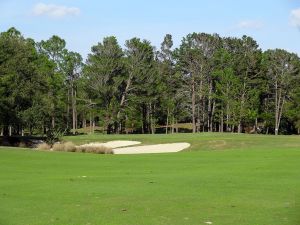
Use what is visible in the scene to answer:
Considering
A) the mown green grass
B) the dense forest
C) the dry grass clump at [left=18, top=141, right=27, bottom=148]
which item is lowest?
the dry grass clump at [left=18, top=141, right=27, bottom=148]

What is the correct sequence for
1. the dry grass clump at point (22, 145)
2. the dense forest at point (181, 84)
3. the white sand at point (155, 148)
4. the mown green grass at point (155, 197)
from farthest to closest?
the dense forest at point (181, 84)
the dry grass clump at point (22, 145)
the white sand at point (155, 148)
the mown green grass at point (155, 197)

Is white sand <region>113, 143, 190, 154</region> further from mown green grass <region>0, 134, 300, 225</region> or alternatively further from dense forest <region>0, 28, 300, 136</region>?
dense forest <region>0, 28, 300, 136</region>

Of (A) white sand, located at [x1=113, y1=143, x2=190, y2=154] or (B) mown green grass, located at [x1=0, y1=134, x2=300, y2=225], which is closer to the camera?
(B) mown green grass, located at [x1=0, y1=134, x2=300, y2=225]

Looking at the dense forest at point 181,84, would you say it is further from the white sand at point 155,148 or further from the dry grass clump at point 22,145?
the white sand at point 155,148

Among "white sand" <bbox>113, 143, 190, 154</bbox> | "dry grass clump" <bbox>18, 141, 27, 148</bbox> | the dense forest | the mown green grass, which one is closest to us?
the mown green grass

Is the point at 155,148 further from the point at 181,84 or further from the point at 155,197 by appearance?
the point at 181,84

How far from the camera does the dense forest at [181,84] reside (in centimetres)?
8244

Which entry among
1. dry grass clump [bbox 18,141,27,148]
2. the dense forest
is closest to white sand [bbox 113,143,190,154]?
dry grass clump [bbox 18,141,27,148]

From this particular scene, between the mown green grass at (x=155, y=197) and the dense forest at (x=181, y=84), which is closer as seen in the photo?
the mown green grass at (x=155, y=197)

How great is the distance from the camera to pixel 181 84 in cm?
9206

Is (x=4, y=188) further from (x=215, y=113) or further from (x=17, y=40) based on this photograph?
(x=215, y=113)

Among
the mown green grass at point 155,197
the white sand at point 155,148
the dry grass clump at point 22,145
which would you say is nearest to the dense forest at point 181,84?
the dry grass clump at point 22,145

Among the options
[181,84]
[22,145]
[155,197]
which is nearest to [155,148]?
[22,145]

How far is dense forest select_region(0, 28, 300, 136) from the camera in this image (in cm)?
8244
